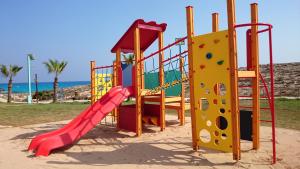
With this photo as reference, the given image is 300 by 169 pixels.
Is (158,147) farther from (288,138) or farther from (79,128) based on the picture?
(288,138)

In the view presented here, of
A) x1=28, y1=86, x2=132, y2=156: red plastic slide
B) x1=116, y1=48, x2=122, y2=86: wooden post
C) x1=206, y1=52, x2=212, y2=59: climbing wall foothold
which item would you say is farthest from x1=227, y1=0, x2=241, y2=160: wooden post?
x1=116, y1=48, x2=122, y2=86: wooden post

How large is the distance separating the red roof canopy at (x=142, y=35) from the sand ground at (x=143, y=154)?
9.61 feet

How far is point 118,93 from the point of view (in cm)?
808

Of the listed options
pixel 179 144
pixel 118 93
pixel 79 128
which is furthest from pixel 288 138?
pixel 79 128

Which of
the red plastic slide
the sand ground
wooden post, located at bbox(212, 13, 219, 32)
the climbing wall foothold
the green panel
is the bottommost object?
the sand ground

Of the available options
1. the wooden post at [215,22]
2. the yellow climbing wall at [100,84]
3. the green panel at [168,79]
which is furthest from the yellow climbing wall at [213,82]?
the yellow climbing wall at [100,84]

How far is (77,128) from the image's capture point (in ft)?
23.3

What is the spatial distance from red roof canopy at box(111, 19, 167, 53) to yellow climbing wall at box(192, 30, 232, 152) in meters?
2.75

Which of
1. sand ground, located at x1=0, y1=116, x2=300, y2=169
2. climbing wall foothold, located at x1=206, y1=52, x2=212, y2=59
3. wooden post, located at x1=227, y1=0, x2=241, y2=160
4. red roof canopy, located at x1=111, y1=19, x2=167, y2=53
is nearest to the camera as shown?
wooden post, located at x1=227, y1=0, x2=241, y2=160

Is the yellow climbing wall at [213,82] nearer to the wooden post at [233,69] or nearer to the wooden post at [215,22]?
the wooden post at [233,69]

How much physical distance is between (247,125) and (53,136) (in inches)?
175

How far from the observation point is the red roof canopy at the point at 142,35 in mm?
8398

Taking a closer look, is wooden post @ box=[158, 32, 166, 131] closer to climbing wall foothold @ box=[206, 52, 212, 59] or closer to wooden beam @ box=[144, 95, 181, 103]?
wooden beam @ box=[144, 95, 181, 103]

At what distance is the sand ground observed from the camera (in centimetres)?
536
